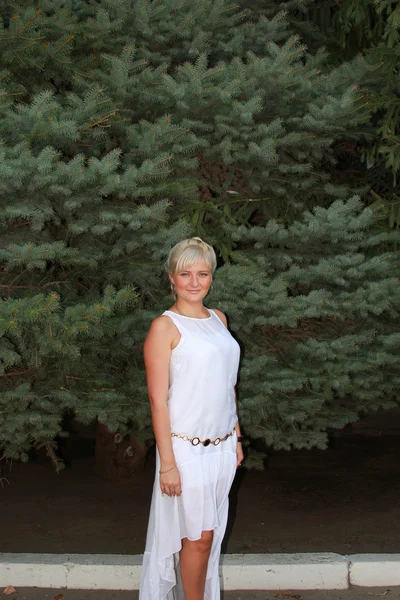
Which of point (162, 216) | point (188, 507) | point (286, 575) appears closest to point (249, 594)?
point (286, 575)

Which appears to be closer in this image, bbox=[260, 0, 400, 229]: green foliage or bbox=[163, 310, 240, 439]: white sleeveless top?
bbox=[163, 310, 240, 439]: white sleeveless top

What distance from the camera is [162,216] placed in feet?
14.0

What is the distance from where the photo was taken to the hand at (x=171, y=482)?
A: 2967 mm

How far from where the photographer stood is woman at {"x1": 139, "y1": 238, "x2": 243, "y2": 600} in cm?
299

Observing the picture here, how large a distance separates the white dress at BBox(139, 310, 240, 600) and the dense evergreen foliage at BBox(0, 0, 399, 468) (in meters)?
0.98

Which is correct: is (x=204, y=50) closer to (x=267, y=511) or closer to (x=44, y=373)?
(x=44, y=373)

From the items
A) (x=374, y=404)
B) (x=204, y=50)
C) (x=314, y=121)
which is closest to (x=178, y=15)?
(x=204, y=50)

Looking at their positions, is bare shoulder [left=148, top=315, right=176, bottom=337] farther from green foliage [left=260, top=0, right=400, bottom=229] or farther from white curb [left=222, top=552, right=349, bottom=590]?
green foliage [left=260, top=0, right=400, bottom=229]

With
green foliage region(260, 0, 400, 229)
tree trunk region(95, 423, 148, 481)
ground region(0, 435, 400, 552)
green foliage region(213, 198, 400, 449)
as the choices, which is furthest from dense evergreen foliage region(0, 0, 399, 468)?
tree trunk region(95, 423, 148, 481)

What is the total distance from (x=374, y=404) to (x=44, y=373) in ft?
8.08

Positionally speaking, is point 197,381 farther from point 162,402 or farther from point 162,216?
point 162,216

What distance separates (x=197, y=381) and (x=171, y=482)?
1.53ft

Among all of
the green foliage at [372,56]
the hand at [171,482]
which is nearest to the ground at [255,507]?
the hand at [171,482]

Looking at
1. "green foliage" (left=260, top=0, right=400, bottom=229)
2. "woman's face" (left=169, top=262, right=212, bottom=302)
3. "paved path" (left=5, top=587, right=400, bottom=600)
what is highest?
"green foliage" (left=260, top=0, right=400, bottom=229)
